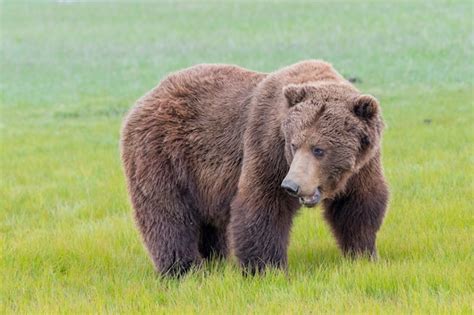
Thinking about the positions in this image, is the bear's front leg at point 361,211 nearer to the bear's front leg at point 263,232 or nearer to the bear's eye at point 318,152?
the bear's front leg at point 263,232

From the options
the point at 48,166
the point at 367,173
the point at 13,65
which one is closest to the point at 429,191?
the point at 367,173

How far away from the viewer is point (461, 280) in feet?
16.9

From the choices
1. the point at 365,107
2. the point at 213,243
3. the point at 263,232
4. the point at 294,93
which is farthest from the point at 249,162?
the point at 213,243

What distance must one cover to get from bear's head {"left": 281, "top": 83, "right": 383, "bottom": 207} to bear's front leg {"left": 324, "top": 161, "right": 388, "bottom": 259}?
1.17 feet

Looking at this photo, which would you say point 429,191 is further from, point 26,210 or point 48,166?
point 48,166

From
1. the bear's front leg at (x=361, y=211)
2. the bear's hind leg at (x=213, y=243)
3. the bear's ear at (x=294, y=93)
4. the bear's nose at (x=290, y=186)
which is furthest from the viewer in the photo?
the bear's hind leg at (x=213, y=243)

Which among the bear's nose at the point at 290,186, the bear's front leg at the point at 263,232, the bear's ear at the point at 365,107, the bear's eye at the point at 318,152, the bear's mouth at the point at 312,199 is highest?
the bear's ear at the point at 365,107

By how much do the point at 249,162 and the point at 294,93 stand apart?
69 centimetres

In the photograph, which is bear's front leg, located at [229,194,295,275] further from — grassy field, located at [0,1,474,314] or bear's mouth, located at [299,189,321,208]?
bear's mouth, located at [299,189,321,208]

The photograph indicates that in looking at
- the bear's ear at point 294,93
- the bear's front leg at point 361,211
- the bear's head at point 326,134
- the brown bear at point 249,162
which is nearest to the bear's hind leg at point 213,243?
the brown bear at point 249,162

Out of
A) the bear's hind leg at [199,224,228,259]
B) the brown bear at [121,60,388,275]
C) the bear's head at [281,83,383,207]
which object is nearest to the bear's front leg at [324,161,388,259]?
the brown bear at [121,60,388,275]

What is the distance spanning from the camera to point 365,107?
210 inches

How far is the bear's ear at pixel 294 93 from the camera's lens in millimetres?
5422

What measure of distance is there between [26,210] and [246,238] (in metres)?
3.98
